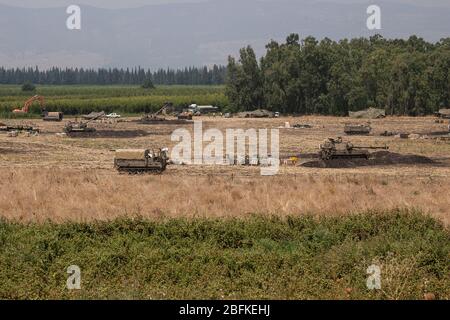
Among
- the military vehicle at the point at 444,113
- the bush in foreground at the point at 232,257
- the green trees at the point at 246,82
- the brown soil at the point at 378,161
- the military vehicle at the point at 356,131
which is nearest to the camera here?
the bush in foreground at the point at 232,257

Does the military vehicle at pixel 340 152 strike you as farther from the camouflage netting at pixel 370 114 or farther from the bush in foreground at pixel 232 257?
the camouflage netting at pixel 370 114

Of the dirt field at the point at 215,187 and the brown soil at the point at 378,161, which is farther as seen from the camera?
the brown soil at the point at 378,161

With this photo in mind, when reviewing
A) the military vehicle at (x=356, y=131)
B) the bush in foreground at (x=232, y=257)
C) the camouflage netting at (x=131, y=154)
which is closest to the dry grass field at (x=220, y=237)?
the bush in foreground at (x=232, y=257)

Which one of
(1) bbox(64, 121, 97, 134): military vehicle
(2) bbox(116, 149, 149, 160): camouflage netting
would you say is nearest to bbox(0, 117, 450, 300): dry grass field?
(2) bbox(116, 149, 149, 160): camouflage netting

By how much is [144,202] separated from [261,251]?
8786mm

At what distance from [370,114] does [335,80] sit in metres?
10.1

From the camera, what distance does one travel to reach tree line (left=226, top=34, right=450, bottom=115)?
321 ft

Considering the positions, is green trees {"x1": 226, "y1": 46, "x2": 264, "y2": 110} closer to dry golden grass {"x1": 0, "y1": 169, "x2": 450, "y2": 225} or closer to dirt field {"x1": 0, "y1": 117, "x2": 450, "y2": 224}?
dirt field {"x1": 0, "y1": 117, "x2": 450, "y2": 224}

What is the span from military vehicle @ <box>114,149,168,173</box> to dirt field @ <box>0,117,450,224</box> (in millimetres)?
759

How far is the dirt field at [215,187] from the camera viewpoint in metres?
24.4

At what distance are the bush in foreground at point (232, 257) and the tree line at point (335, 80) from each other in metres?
80.2

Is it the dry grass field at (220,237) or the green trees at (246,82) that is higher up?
the green trees at (246,82)
